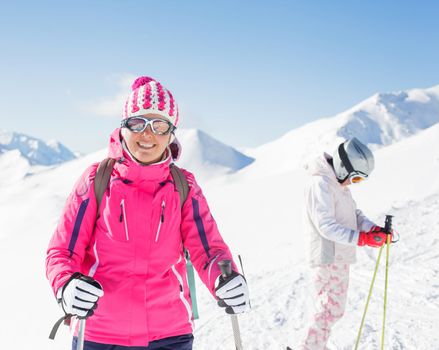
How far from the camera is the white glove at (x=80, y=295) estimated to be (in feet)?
6.43

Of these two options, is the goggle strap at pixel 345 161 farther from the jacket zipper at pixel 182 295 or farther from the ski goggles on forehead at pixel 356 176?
the jacket zipper at pixel 182 295

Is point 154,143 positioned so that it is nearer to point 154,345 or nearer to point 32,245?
point 154,345

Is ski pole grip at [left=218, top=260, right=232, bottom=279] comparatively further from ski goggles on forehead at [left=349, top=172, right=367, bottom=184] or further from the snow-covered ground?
the snow-covered ground

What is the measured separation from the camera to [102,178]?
7.60 feet

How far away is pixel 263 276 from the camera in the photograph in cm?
735

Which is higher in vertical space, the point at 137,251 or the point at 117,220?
the point at 117,220

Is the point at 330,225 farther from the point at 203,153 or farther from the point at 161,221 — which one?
the point at 203,153

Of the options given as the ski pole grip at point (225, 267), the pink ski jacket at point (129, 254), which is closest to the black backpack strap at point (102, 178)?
the pink ski jacket at point (129, 254)

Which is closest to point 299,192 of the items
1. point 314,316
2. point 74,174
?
point 314,316

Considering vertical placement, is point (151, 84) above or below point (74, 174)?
below

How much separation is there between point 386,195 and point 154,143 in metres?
12.3

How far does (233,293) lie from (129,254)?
600mm

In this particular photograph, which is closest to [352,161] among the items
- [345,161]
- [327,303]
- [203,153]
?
[345,161]

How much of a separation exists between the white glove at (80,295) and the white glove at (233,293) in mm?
644
